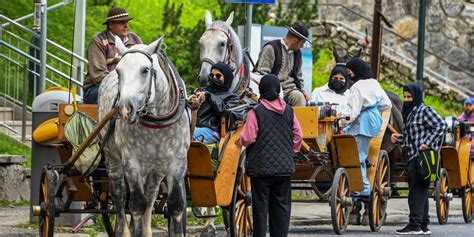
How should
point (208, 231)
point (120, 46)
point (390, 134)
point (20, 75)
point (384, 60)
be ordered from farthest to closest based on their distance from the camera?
point (384, 60) → point (20, 75) → point (390, 134) → point (208, 231) → point (120, 46)

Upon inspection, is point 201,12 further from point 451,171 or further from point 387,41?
point 451,171

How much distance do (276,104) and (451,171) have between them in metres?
7.27

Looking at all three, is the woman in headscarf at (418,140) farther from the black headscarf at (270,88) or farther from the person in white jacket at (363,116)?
the black headscarf at (270,88)

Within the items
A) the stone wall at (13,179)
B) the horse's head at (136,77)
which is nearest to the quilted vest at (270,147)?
the horse's head at (136,77)

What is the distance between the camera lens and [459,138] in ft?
77.0

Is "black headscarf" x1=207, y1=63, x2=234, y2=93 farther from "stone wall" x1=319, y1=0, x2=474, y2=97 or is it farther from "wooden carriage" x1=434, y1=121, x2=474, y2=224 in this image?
"stone wall" x1=319, y1=0, x2=474, y2=97

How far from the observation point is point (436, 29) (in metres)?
40.2

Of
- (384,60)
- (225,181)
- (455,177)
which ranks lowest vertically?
(455,177)

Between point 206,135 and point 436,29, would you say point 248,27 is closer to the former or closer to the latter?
point 206,135

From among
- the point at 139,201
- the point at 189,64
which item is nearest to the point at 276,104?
the point at 139,201

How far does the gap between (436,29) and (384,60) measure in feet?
8.89

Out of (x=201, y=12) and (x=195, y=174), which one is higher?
(x=201, y=12)

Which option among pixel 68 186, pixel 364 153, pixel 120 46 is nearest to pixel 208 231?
pixel 68 186

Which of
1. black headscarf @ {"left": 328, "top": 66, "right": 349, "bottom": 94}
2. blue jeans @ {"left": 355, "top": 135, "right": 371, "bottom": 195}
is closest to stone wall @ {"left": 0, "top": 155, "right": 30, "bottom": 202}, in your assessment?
black headscarf @ {"left": 328, "top": 66, "right": 349, "bottom": 94}
